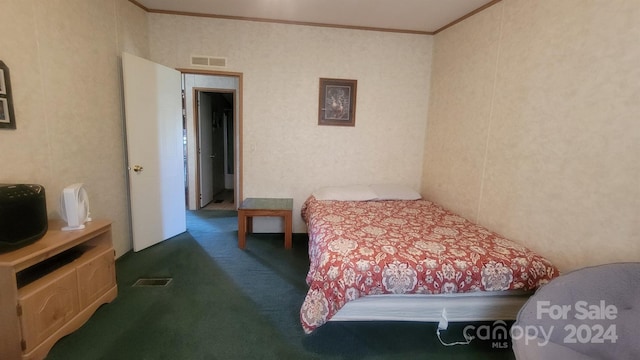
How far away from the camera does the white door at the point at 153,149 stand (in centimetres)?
287

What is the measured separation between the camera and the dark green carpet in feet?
5.72

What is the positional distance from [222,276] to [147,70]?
225 centimetres

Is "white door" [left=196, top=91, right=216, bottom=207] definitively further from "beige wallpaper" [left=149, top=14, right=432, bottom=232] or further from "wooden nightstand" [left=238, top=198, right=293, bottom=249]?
"wooden nightstand" [left=238, top=198, right=293, bottom=249]

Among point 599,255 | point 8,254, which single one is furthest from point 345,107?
point 8,254

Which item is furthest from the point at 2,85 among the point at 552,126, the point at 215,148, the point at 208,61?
the point at 215,148

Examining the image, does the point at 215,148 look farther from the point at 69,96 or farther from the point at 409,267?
the point at 409,267

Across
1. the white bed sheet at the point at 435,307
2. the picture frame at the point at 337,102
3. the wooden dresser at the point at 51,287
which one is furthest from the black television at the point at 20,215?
the picture frame at the point at 337,102

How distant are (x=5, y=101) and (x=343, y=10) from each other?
284 centimetres

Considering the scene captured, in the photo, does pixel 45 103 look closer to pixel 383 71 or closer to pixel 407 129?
pixel 383 71

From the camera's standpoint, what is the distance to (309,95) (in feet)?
11.6

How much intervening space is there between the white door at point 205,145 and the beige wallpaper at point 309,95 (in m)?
1.52

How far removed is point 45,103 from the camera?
2.05m

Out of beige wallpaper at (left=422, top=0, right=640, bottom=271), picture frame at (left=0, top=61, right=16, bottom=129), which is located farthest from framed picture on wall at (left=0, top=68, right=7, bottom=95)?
beige wallpaper at (left=422, top=0, right=640, bottom=271)

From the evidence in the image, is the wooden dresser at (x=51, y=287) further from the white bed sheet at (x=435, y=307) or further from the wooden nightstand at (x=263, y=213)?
the white bed sheet at (x=435, y=307)
